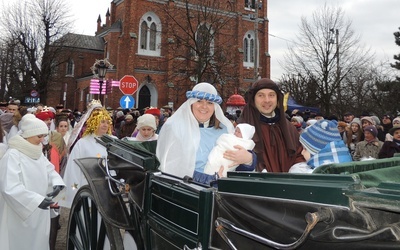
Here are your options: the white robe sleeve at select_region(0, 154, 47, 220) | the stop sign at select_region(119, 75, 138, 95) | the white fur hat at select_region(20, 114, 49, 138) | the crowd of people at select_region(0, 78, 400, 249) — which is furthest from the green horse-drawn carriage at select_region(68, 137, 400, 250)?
the stop sign at select_region(119, 75, 138, 95)

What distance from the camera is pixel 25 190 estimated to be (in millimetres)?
3438

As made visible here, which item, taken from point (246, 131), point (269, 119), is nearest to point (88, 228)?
point (246, 131)

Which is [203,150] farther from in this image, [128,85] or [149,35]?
[149,35]

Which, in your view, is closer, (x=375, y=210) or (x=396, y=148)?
(x=375, y=210)

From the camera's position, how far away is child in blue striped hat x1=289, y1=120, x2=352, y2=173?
2.46 meters

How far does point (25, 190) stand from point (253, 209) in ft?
8.75

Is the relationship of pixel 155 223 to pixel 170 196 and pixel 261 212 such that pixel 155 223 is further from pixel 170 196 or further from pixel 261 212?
pixel 261 212

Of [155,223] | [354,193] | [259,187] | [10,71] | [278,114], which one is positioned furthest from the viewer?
[10,71]

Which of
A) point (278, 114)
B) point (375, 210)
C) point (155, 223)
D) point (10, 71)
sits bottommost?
point (155, 223)

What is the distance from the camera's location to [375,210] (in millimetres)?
1261

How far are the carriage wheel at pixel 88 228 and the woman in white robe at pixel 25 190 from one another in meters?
0.30

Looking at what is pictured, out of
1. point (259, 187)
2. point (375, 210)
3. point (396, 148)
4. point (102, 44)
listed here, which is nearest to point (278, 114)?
point (259, 187)

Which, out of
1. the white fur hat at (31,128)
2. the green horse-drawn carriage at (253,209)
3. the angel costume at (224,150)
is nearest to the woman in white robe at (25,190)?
the white fur hat at (31,128)

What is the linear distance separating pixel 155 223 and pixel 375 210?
1.58 meters
